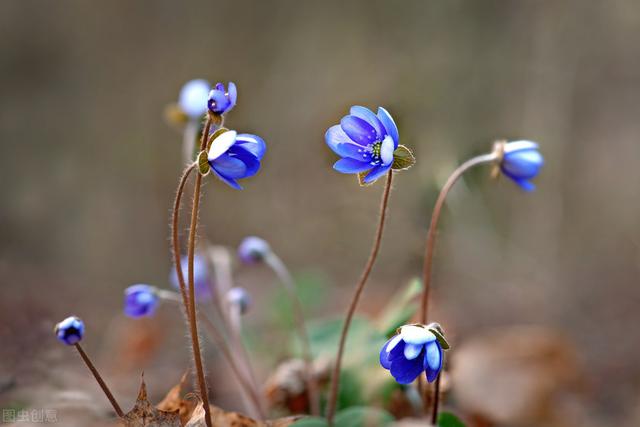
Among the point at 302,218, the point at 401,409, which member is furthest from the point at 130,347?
the point at 302,218

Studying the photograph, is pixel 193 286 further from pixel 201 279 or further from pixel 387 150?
pixel 201 279

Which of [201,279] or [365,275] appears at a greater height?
[365,275]

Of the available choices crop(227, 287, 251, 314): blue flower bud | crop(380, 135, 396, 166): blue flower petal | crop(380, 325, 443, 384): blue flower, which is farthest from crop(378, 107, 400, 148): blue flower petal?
crop(227, 287, 251, 314): blue flower bud

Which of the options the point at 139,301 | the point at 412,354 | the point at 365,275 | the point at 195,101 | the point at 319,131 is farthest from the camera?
the point at 319,131

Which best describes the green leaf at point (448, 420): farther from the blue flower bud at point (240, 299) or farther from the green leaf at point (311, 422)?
the blue flower bud at point (240, 299)

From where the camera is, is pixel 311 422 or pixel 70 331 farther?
pixel 311 422

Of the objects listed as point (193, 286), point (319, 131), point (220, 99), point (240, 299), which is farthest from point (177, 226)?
point (319, 131)

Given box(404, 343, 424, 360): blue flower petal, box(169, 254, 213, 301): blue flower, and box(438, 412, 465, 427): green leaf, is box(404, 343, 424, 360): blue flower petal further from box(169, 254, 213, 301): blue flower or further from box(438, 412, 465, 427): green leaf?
box(169, 254, 213, 301): blue flower

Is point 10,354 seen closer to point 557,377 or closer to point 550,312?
point 557,377
